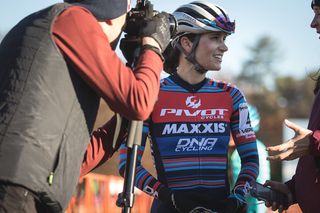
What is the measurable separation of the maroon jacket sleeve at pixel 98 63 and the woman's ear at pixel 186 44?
1957 millimetres

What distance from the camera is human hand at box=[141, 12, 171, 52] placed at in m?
3.38

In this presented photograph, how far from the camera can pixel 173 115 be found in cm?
471

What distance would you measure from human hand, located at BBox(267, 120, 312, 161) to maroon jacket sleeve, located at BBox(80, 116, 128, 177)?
34.1 inches

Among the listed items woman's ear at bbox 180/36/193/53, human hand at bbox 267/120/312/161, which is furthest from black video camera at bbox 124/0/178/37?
woman's ear at bbox 180/36/193/53

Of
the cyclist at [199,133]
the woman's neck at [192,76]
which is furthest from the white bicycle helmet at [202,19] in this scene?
the woman's neck at [192,76]

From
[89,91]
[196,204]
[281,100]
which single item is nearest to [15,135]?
[89,91]

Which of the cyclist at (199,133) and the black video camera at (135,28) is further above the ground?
the black video camera at (135,28)

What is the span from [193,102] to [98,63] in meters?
1.84

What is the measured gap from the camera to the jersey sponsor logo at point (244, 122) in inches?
185

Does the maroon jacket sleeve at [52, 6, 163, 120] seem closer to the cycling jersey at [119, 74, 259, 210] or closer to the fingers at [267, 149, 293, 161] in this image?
the fingers at [267, 149, 293, 161]

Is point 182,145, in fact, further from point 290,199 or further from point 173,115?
point 290,199

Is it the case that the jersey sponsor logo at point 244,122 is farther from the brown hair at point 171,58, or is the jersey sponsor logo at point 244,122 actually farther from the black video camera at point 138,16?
the black video camera at point 138,16

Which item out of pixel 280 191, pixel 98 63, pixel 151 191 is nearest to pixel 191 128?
pixel 151 191

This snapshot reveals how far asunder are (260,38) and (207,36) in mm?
82423
